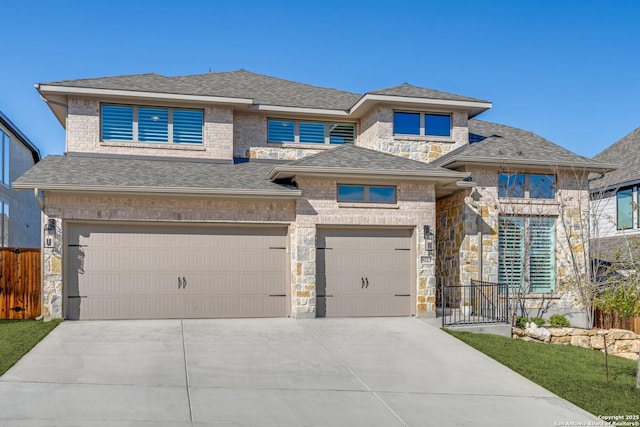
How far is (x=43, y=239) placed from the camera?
12.8m

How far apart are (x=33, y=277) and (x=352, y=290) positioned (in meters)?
7.32

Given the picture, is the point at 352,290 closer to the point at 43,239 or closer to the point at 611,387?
the point at 611,387

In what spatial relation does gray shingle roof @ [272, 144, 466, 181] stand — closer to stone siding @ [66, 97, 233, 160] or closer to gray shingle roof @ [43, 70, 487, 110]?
gray shingle roof @ [43, 70, 487, 110]

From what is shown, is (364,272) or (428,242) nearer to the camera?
(364,272)

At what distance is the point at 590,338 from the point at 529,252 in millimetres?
2543

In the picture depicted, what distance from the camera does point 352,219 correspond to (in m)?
14.0

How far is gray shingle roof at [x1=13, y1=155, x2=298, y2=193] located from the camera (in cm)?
1284

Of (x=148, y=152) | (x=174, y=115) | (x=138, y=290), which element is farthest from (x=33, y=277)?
(x=174, y=115)

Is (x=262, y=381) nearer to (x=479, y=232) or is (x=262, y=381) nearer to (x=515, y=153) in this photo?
(x=479, y=232)

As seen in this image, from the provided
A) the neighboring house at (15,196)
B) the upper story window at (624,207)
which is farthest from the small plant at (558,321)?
the neighboring house at (15,196)

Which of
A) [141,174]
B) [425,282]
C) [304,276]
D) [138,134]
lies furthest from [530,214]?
[138,134]

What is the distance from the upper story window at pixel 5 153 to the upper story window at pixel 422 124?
14.6 m

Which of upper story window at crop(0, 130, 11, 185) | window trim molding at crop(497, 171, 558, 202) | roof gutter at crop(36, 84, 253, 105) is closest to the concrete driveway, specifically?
window trim molding at crop(497, 171, 558, 202)

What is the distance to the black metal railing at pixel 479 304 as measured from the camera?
1396cm
